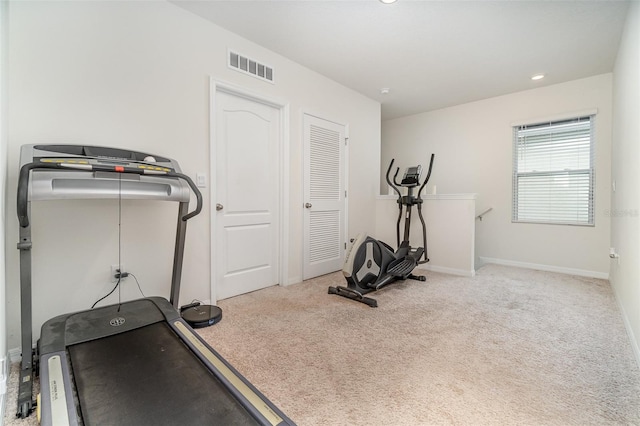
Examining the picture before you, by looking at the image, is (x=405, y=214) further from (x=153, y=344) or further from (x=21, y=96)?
(x=21, y=96)

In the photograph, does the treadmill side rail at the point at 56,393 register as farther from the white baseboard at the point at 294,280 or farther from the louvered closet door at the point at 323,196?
the louvered closet door at the point at 323,196

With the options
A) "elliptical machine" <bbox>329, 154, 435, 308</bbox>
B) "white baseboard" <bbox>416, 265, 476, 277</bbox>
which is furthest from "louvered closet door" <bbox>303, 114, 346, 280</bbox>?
"white baseboard" <bbox>416, 265, 476, 277</bbox>

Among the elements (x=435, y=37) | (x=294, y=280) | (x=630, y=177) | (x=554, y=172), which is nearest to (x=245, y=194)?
(x=294, y=280)

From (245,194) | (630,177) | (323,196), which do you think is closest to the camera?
(630,177)

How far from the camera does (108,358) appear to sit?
148cm

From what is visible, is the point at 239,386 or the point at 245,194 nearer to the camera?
the point at 239,386

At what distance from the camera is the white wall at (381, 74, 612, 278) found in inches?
148

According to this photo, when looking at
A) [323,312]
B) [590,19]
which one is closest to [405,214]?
[323,312]

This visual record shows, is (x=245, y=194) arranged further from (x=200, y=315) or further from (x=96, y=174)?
(x=96, y=174)

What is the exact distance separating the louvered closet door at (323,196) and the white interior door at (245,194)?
43cm

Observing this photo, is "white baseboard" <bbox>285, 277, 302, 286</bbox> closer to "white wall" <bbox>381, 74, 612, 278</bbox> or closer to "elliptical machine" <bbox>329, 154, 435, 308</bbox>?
"elliptical machine" <bbox>329, 154, 435, 308</bbox>

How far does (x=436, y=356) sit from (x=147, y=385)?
5.28 feet

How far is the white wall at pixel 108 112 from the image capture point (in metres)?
1.85

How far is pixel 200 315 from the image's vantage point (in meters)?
2.34
